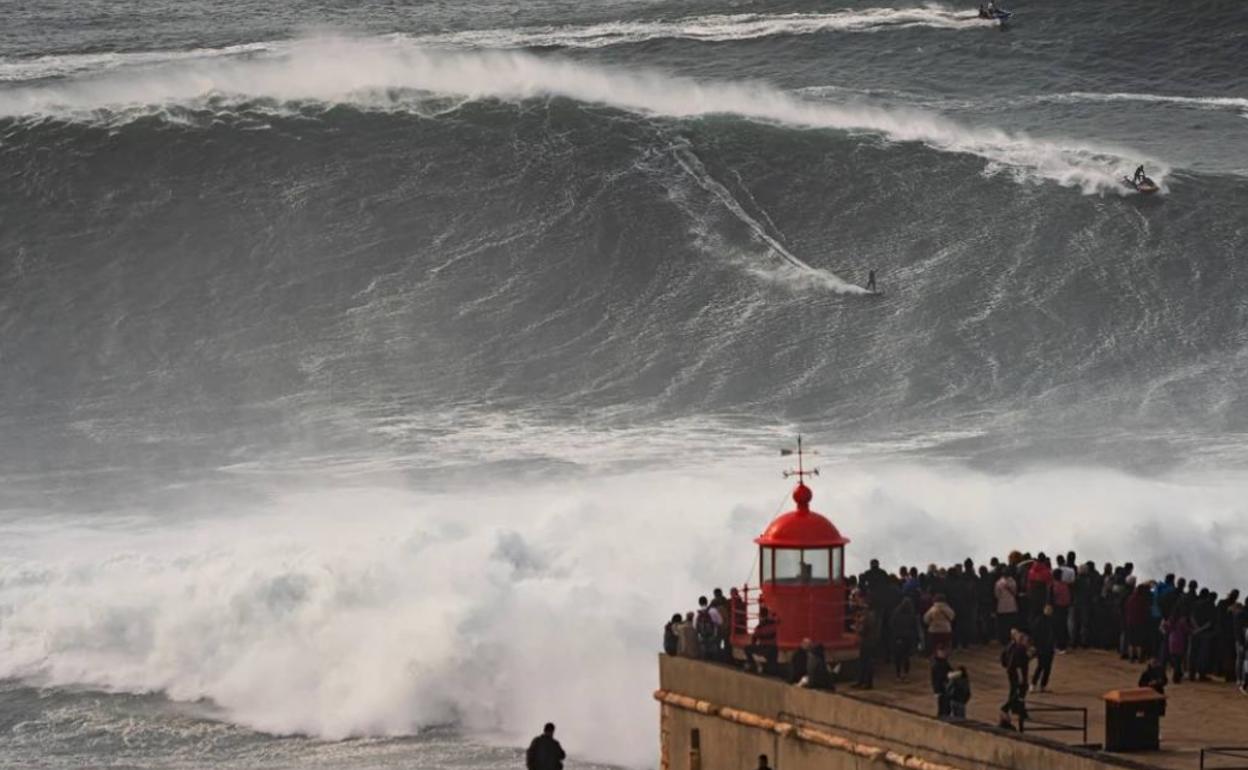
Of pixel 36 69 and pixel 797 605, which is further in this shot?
pixel 36 69

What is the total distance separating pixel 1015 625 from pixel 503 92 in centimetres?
3112

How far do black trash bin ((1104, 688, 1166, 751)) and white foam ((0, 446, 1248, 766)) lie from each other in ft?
26.8

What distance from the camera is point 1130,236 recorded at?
45.9 m

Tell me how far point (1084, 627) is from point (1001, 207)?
81.8ft

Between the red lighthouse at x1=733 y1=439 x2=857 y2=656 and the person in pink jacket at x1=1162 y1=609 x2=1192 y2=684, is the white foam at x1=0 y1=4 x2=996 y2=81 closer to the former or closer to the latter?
the red lighthouse at x1=733 y1=439 x2=857 y2=656

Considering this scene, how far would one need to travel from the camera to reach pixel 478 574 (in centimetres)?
3120

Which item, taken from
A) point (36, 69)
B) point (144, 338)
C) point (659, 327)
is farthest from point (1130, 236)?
point (36, 69)

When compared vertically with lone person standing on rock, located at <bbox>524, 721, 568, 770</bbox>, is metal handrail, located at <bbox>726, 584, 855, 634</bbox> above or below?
above

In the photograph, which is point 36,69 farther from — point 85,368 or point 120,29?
point 85,368

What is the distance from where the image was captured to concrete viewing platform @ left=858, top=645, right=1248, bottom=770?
760 inches

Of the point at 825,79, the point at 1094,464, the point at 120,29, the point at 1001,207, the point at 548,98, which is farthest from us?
the point at 120,29

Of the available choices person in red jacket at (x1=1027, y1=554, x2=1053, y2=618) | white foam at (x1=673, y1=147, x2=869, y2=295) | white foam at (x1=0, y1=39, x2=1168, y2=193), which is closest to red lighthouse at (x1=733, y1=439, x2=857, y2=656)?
person in red jacket at (x1=1027, y1=554, x2=1053, y2=618)

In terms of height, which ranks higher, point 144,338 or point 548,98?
point 548,98

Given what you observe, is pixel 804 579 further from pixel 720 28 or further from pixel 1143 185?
pixel 720 28
